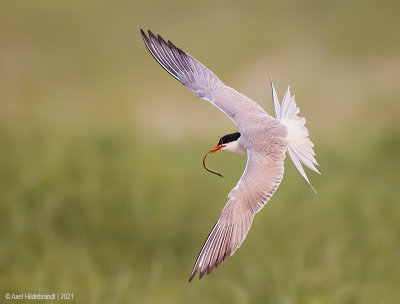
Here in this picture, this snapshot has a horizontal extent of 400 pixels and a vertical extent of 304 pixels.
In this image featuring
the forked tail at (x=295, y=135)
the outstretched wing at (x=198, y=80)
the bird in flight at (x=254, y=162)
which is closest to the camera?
the bird in flight at (x=254, y=162)

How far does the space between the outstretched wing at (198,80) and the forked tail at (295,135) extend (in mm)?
94

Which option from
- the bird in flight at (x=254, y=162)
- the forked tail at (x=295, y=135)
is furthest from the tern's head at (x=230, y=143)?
the forked tail at (x=295, y=135)

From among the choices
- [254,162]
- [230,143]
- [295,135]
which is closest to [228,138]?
[230,143]

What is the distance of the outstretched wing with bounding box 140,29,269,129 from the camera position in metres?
2.62

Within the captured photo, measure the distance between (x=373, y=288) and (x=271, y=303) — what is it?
3.70 ft

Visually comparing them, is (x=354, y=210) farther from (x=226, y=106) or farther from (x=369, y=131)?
(x=226, y=106)

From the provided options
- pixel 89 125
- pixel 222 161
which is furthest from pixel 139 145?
pixel 222 161

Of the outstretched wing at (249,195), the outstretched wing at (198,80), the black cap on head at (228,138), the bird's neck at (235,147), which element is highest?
the outstretched wing at (198,80)

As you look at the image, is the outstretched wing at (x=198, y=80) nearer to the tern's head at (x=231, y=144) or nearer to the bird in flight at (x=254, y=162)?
the bird in flight at (x=254, y=162)

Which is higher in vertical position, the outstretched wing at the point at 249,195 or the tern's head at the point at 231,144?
the tern's head at the point at 231,144

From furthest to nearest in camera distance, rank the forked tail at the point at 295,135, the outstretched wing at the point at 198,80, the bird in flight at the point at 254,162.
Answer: the outstretched wing at the point at 198,80 < the forked tail at the point at 295,135 < the bird in flight at the point at 254,162

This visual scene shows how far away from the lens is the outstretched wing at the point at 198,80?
262cm

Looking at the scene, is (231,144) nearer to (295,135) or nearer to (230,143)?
(230,143)

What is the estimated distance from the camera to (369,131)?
9.45 meters
